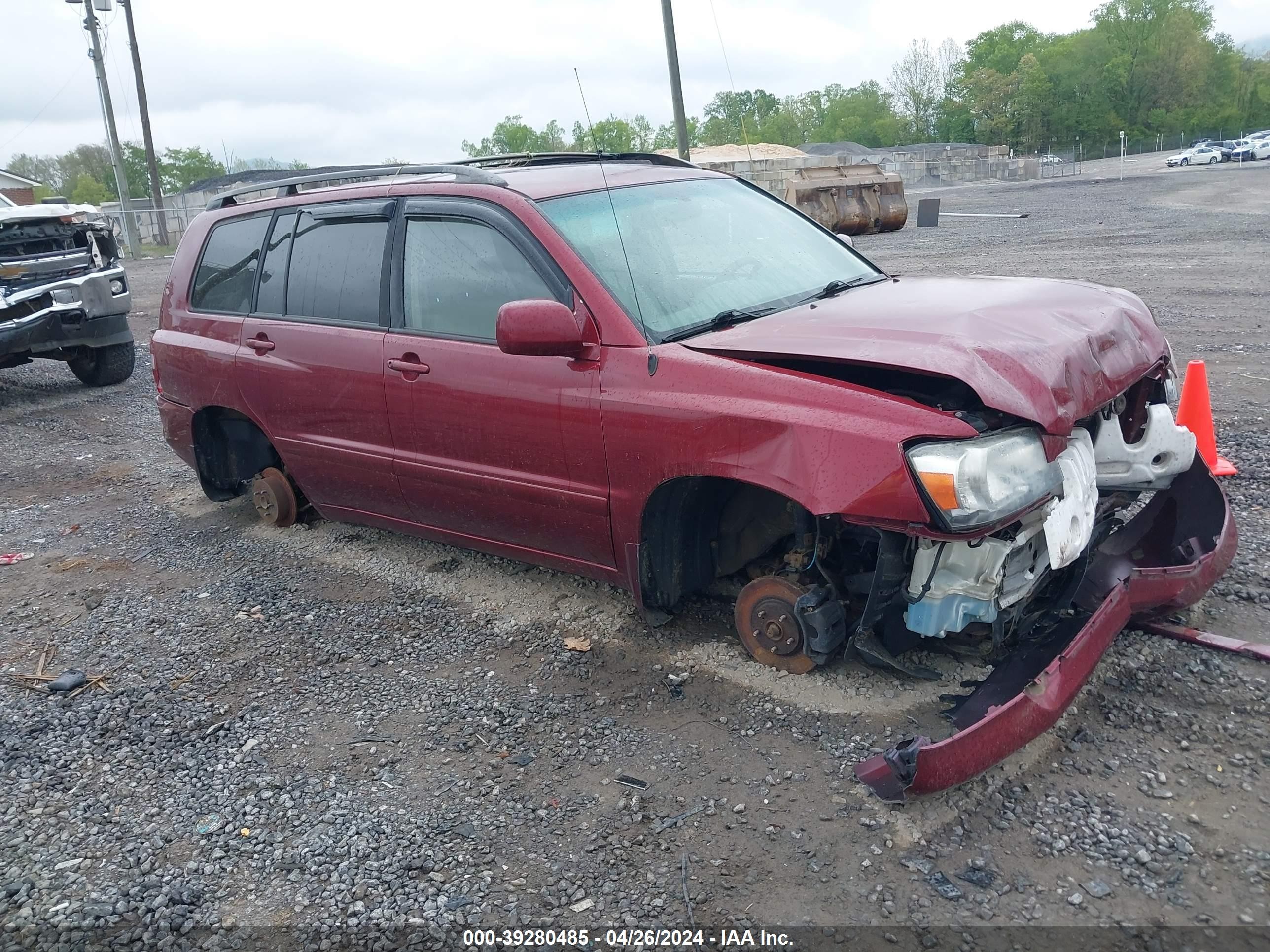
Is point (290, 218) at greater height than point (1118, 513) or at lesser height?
greater

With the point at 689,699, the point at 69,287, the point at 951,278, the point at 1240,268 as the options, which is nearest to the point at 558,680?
the point at 689,699

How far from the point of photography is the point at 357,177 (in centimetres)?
477

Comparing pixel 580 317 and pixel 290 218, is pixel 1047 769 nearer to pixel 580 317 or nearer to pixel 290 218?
pixel 580 317

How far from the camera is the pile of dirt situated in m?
42.5

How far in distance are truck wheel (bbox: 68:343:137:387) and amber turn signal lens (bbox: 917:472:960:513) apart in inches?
374

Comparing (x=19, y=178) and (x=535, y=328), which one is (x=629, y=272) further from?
(x=19, y=178)

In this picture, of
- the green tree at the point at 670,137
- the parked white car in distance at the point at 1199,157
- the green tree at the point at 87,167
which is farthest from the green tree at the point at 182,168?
the parked white car in distance at the point at 1199,157

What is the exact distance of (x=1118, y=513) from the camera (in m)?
4.82

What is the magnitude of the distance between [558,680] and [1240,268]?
39.3 ft

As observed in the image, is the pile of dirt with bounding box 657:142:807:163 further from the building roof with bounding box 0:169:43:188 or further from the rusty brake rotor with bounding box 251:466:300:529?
the rusty brake rotor with bounding box 251:466:300:529

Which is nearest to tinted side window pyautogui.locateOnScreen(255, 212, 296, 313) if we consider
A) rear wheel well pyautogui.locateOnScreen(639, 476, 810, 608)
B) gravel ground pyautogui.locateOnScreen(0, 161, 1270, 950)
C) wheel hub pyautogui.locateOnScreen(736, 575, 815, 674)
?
gravel ground pyautogui.locateOnScreen(0, 161, 1270, 950)

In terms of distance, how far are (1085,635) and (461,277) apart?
265 centimetres

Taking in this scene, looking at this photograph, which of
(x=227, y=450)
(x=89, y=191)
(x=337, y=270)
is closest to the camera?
(x=337, y=270)

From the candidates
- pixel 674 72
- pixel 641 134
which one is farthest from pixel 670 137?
pixel 674 72
